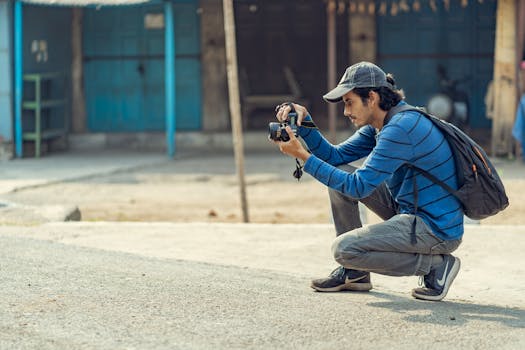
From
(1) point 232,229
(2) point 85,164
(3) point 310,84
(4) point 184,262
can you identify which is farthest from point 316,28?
(4) point 184,262

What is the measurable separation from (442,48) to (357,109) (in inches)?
492

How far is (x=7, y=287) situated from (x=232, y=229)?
10.3 ft

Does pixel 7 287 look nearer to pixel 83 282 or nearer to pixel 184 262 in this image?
pixel 83 282

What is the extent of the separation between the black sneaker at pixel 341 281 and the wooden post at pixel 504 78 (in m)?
10.1

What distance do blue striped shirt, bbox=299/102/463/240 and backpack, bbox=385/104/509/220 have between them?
35 mm

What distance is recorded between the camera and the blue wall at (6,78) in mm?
17406

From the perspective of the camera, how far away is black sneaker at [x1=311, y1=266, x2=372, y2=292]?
7.13 metres

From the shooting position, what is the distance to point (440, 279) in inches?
271

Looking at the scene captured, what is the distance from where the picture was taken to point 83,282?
7.36m

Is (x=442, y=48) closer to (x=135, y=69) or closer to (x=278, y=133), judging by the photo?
(x=135, y=69)

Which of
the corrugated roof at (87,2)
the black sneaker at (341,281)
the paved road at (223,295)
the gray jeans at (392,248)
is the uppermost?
the corrugated roof at (87,2)

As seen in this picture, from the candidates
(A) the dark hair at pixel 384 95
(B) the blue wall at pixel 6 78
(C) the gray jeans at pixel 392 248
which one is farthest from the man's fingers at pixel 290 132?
(B) the blue wall at pixel 6 78

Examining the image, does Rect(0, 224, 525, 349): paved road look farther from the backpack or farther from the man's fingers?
the man's fingers

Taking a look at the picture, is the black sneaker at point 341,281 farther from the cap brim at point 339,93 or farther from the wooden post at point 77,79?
the wooden post at point 77,79
